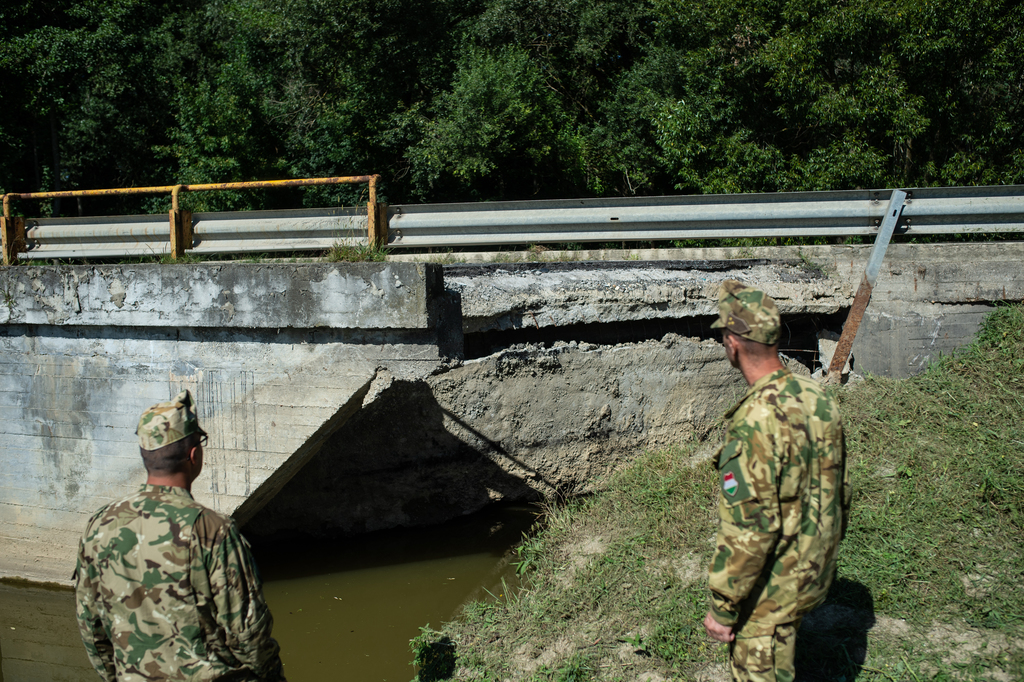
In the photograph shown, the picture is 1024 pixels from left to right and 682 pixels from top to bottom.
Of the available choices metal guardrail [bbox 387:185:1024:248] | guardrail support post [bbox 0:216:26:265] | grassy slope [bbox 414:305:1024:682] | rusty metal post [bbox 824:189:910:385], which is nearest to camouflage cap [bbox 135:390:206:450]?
grassy slope [bbox 414:305:1024:682]

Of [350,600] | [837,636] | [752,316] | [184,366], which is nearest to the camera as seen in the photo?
[752,316]

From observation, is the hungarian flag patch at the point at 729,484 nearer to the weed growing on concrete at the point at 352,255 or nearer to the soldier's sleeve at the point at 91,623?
the soldier's sleeve at the point at 91,623

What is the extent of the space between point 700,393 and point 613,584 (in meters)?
1.84

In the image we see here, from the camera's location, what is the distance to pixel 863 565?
134 inches

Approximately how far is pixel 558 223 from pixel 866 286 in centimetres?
243

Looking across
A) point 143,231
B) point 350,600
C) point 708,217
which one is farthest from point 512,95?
point 350,600

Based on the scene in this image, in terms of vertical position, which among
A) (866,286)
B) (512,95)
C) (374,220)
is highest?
(512,95)

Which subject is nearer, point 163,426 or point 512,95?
point 163,426

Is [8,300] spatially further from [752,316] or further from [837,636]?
[837,636]

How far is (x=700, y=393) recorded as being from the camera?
5.00 meters

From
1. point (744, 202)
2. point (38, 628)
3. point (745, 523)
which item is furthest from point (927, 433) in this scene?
point (38, 628)

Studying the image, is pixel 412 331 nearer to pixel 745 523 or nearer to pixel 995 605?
pixel 745 523

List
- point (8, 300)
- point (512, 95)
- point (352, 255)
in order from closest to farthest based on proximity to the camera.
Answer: point (352, 255)
point (8, 300)
point (512, 95)

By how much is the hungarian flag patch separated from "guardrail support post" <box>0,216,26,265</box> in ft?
17.6
